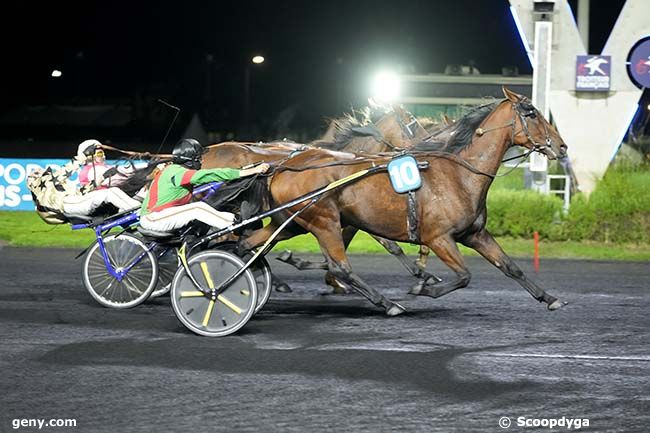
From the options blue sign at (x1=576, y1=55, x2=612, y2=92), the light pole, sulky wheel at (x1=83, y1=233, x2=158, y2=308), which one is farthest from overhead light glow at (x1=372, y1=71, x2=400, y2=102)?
the light pole

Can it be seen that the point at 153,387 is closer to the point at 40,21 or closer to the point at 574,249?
the point at 574,249

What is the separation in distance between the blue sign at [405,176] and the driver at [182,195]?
3.43 feet

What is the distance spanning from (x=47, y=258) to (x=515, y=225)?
6653 mm

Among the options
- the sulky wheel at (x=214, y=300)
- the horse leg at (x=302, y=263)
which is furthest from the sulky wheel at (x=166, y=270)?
the sulky wheel at (x=214, y=300)

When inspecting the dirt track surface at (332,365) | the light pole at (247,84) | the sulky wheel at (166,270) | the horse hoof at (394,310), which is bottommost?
the dirt track surface at (332,365)

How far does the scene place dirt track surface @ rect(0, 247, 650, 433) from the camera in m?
5.55

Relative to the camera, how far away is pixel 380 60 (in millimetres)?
36062

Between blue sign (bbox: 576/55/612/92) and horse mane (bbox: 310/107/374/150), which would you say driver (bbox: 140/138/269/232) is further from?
blue sign (bbox: 576/55/612/92)

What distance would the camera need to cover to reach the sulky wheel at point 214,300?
7.80m

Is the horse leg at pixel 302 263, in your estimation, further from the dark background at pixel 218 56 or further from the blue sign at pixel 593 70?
the dark background at pixel 218 56

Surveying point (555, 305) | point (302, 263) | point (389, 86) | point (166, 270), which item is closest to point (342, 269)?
point (302, 263)

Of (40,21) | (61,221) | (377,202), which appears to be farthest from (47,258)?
(40,21)

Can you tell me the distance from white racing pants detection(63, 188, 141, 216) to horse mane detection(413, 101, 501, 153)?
2602mm

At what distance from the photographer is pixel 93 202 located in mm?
9500
